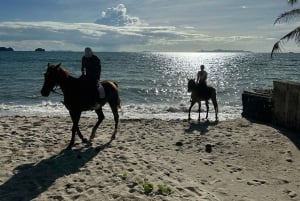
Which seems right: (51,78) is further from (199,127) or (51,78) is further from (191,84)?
(191,84)

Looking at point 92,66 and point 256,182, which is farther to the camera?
point 92,66

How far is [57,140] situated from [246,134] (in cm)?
640

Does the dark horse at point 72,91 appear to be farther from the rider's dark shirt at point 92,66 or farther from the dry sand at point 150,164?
the dry sand at point 150,164

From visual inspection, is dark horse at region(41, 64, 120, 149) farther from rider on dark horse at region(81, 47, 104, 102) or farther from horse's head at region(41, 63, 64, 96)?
rider on dark horse at region(81, 47, 104, 102)

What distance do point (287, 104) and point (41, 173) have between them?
994 centimetres

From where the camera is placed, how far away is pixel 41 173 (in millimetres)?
8969

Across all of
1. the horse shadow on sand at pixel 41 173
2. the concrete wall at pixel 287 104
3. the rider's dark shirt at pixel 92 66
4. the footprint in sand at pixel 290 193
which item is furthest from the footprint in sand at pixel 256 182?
the concrete wall at pixel 287 104

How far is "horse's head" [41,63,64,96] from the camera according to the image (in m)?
10.8

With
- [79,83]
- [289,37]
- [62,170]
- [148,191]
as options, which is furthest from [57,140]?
[289,37]

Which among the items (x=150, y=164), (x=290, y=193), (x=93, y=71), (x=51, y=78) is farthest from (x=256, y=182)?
(x=51, y=78)

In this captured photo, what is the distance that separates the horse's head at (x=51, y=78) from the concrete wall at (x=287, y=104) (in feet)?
27.4

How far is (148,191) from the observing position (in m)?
7.93

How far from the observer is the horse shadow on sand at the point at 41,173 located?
7844mm

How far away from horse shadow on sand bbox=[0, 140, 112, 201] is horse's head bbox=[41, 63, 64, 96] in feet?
5.55
